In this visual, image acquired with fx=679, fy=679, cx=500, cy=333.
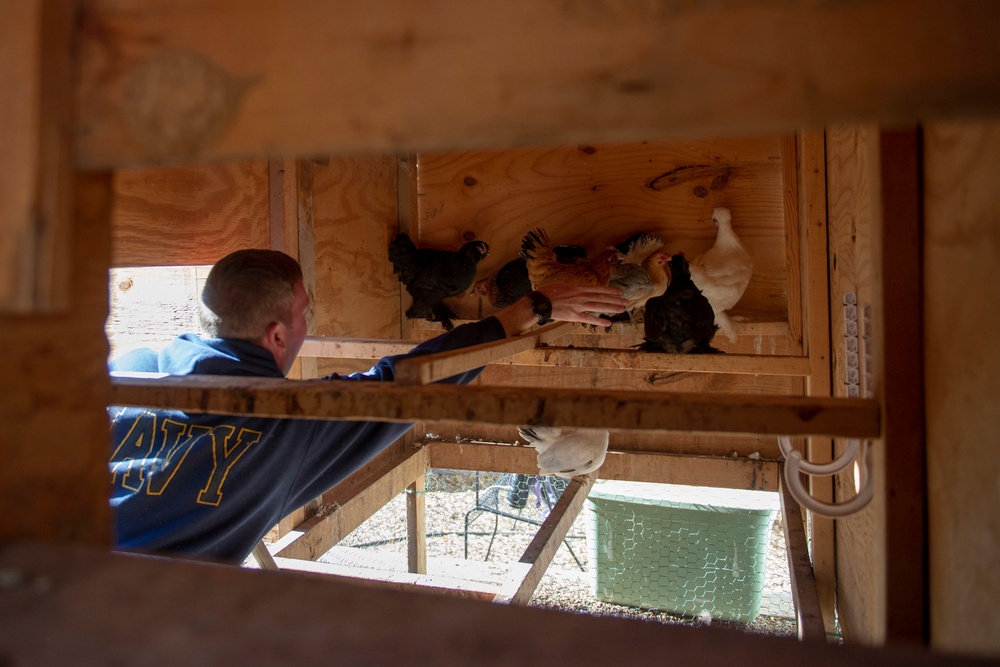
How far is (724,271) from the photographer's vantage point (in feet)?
7.40

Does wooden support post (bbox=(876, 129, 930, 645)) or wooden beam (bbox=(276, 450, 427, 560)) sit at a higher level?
wooden support post (bbox=(876, 129, 930, 645))

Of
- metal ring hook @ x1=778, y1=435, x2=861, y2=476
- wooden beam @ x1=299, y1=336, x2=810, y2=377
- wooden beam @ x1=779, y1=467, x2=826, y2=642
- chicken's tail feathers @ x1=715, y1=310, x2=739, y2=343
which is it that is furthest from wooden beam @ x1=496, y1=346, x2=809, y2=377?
metal ring hook @ x1=778, y1=435, x2=861, y2=476

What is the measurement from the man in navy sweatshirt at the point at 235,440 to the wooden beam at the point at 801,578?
85 centimetres

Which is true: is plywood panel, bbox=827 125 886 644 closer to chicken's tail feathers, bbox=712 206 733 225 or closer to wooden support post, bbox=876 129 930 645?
wooden support post, bbox=876 129 930 645

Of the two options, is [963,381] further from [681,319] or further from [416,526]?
[416,526]

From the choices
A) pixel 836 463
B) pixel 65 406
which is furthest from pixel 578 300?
pixel 65 406

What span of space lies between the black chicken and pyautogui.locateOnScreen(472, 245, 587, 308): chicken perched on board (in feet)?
1.21

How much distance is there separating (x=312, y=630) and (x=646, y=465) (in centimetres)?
235

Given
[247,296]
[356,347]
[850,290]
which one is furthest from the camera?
[356,347]

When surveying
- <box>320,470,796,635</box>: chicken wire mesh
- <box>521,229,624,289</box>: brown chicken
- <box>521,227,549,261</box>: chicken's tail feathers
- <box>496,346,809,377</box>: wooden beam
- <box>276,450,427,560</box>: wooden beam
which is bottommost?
<box>320,470,796,635</box>: chicken wire mesh

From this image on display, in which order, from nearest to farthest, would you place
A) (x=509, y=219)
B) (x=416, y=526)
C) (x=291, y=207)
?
(x=291, y=207), (x=509, y=219), (x=416, y=526)

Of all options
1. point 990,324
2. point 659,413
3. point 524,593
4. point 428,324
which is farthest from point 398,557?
point 990,324

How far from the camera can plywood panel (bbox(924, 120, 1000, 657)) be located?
45 centimetres

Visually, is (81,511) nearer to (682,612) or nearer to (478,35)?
(478,35)
